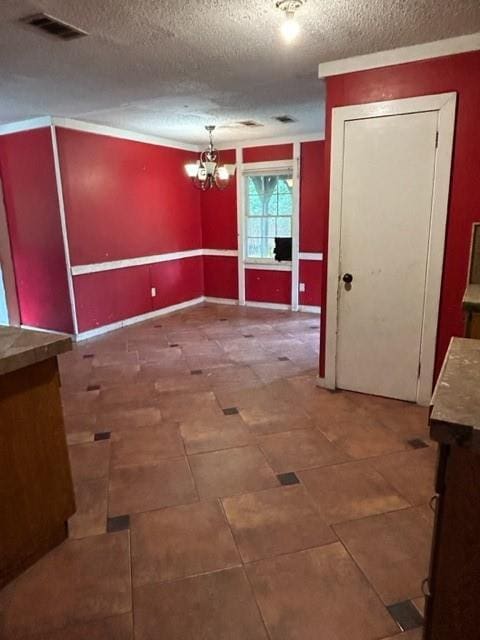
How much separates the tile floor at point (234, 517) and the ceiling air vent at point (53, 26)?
7.96 ft

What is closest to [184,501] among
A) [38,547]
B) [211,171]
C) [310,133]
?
[38,547]

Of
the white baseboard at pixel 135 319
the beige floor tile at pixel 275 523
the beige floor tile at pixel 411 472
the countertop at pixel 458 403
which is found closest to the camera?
the countertop at pixel 458 403

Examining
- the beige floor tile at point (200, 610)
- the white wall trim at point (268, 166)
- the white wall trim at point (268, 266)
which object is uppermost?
the white wall trim at point (268, 166)

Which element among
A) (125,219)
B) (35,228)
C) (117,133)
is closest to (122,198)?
(125,219)

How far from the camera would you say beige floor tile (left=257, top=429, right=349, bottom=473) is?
2449 mm

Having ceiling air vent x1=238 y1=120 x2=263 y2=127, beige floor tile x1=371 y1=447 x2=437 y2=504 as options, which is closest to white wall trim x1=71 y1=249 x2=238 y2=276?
ceiling air vent x1=238 y1=120 x2=263 y2=127

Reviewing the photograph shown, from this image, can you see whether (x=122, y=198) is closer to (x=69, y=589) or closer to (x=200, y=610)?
(x=69, y=589)

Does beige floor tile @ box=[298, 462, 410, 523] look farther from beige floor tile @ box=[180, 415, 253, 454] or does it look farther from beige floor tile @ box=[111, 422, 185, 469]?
beige floor tile @ box=[111, 422, 185, 469]

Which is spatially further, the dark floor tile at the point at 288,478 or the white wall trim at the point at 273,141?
the white wall trim at the point at 273,141

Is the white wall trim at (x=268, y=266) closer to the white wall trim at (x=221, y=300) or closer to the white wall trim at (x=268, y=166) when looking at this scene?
the white wall trim at (x=221, y=300)

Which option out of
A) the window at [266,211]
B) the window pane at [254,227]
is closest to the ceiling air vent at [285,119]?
the window at [266,211]

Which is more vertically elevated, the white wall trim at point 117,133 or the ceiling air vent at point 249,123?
the ceiling air vent at point 249,123

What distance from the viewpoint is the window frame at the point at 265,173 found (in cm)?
601

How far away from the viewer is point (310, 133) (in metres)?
5.70
